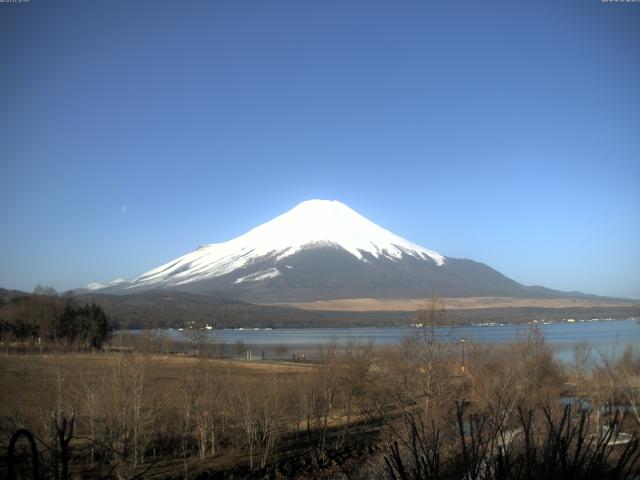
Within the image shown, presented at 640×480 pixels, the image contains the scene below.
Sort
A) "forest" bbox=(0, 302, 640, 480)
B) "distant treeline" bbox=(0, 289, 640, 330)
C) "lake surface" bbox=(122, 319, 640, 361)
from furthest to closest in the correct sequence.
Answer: "distant treeline" bbox=(0, 289, 640, 330) < "lake surface" bbox=(122, 319, 640, 361) < "forest" bbox=(0, 302, 640, 480)

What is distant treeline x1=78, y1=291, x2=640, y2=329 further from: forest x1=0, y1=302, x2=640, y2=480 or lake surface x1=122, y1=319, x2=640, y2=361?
forest x1=0, y1=302, x2=640, y2=480

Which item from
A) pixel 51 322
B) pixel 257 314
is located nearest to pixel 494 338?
pixel 51 322

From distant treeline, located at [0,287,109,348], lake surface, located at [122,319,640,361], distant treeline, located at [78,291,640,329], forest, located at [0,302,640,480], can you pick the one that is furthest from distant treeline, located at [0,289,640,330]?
forest, located at [0,302,640,480]

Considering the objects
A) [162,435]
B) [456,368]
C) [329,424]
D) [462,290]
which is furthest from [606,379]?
[462,290]

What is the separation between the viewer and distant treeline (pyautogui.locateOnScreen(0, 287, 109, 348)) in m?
51.4

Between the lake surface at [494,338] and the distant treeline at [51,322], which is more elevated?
the distant treeline at [51,322]

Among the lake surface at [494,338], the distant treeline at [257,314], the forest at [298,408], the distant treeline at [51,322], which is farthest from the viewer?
the distant treeline at [257,314]

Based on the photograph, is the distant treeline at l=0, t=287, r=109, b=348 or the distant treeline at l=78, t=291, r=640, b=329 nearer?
the distant treeline at l=0, t=287, r=109, b=348

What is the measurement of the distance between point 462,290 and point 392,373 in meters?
171

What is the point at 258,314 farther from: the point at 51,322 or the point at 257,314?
the point at 51,322

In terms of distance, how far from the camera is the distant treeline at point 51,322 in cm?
5144

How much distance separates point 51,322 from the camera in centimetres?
5288

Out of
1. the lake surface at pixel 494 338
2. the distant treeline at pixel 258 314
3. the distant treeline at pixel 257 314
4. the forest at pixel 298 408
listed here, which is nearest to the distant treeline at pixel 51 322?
the lake surface at pixel 494 338

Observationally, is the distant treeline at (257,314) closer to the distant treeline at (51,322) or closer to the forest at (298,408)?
the distant treeline at (51,322)
